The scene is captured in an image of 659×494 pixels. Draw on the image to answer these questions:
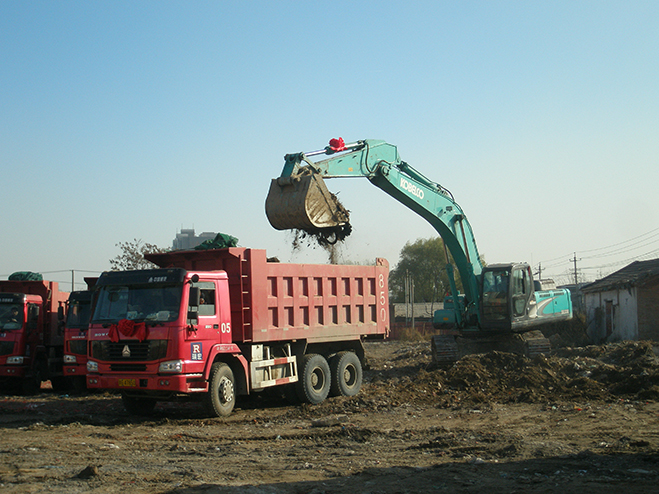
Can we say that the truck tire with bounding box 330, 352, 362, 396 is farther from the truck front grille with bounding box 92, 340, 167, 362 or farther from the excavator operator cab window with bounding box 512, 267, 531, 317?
the excavator operator cab window with bounding box 512, 267, 531, 317

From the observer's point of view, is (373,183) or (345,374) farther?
(373,183)

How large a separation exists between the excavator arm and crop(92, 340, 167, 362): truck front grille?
11.9 feet

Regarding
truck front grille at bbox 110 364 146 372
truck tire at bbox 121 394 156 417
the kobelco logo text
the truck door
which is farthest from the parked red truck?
the kobelco logo text

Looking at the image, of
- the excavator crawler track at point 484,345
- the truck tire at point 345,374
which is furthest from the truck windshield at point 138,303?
the excavator crawler track at point 484,345

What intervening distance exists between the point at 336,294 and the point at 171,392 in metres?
4.41

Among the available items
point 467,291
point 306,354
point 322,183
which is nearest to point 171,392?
point 306,354

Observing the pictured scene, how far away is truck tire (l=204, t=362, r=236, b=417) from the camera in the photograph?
10758 mm

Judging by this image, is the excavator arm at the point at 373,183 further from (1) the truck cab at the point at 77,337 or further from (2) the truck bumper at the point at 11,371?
(2) the truck bumper at the point at 11,371

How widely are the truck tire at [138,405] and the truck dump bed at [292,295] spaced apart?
85.1 inches

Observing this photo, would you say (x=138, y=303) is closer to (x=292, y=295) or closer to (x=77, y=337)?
(x=292, y=295)

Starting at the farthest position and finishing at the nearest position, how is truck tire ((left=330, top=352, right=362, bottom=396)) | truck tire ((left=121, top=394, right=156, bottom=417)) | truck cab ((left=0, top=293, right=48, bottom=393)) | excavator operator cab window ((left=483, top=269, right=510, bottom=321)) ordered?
excavator operator cab window ((left=483, top=269, right=510, bottom=321)) < truck cab ((left=0, top=293, right=48, bottom=393)) < truck tire ((left=330, top=352, right=362, bottom=396)) < truck tire ((left=121, top=394, right=156, bottom=417))

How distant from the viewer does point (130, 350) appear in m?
10.5

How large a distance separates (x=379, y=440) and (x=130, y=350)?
4.33 metres

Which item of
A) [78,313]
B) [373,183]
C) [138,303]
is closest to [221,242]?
[138,303]
